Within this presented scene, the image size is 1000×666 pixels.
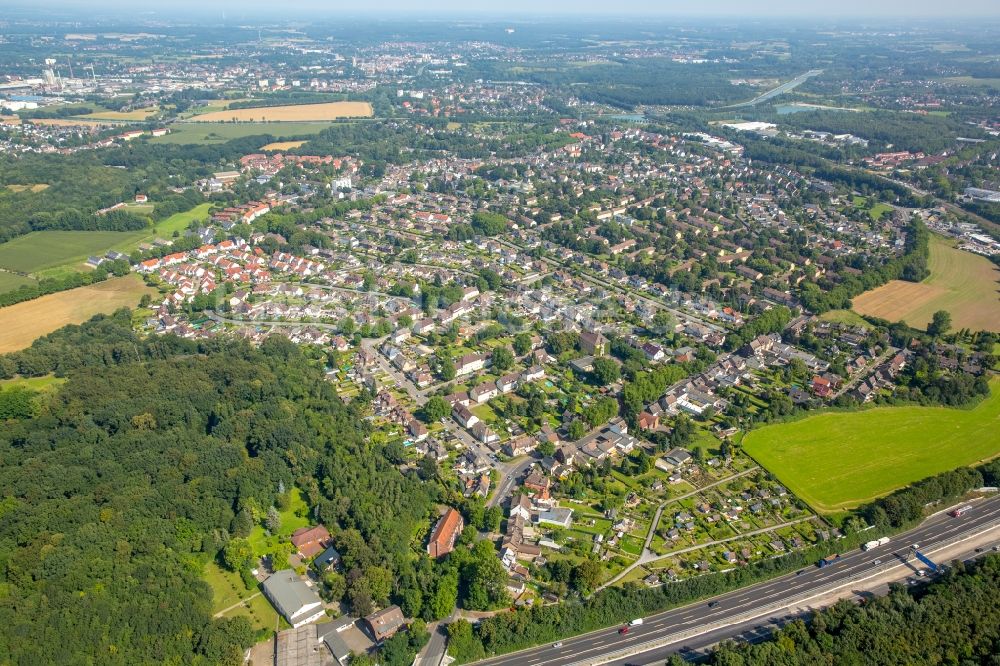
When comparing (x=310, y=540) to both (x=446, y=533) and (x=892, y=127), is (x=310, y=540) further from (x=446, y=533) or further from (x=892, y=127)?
(x=892, y=127)

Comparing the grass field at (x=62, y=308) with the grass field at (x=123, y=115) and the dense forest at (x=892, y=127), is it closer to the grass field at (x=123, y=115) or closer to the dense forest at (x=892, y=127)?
the grass field at (x=123, y=115)

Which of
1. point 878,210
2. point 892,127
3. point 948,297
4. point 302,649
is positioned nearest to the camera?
point 302,649

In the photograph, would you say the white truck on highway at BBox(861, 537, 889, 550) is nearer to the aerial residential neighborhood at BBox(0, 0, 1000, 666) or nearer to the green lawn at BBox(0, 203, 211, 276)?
the aerial residential neighborhood at BBox(0, 0, 1000, 666)

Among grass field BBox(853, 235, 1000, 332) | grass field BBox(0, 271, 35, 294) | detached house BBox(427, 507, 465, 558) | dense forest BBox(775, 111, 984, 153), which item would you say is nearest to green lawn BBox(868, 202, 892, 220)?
grass field BBox(853, 235, 1000, 332)

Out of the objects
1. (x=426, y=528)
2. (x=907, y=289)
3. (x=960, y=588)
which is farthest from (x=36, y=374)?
(x=907, y=289)

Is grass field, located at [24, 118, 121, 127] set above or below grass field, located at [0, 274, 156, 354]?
above

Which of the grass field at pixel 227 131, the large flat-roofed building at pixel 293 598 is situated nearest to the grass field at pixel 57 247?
the grass field at pixel 227 131

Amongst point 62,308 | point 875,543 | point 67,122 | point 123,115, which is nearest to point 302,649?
point 875,543
